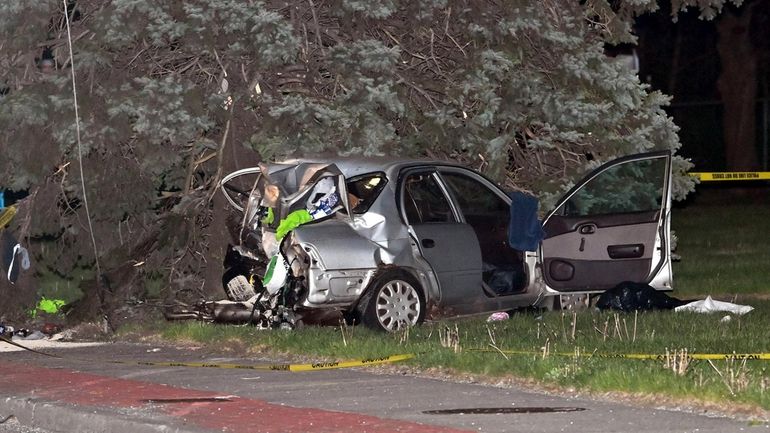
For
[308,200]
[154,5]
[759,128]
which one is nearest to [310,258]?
[308,200]

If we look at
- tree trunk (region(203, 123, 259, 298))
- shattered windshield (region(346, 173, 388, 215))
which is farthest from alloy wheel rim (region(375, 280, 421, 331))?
tree trunk (region(203, 123, 259, 298))

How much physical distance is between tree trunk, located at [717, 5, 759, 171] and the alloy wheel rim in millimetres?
25120

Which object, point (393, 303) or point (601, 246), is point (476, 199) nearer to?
point (601, 246)

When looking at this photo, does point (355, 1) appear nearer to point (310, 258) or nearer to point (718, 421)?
point (310, 258)

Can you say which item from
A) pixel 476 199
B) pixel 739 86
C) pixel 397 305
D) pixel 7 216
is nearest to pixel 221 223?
pixel 7 216

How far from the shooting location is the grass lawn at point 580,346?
8.27 meters

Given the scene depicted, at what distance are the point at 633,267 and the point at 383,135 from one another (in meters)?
2.64

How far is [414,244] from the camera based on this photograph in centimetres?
1196

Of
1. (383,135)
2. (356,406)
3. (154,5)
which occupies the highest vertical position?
(154,5)

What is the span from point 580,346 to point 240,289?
329 cm

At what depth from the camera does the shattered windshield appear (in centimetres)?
1184

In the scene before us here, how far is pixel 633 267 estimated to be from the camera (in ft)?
41.5

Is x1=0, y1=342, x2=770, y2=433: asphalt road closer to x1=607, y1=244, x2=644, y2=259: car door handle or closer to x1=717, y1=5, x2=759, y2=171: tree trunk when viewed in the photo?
x1=607, y1=244, x2=644, y2=259: car door handle

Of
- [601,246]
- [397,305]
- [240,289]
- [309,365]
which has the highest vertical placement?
[601,246]
